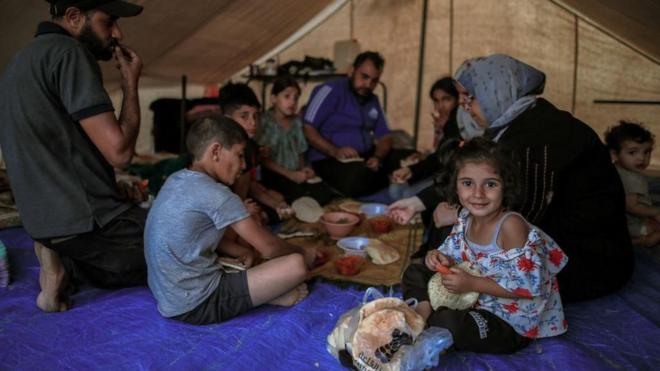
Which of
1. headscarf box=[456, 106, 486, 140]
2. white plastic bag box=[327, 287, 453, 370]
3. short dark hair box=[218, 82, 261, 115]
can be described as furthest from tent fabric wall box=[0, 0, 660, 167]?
white plastic bag box=[327, 287, 453, 370]

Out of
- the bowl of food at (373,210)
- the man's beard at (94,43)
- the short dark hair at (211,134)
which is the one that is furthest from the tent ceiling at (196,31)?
the bowl of food at (373,210)

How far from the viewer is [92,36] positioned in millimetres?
2205

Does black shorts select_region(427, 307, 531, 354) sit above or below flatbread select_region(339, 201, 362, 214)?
below

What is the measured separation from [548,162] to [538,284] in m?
0.58

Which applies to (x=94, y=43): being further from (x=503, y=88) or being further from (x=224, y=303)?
(x=503, y=88)

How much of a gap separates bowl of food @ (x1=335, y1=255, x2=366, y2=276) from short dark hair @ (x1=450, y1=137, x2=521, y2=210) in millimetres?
897

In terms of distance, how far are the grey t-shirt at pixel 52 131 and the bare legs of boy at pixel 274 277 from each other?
→ 30.9 inches

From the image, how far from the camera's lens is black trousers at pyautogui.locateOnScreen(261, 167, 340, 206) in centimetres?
402

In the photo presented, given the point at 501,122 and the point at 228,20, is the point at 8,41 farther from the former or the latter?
the point at 501,122

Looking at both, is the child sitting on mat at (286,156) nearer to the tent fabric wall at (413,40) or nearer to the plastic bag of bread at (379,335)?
the tent fabric wall at (413,40)

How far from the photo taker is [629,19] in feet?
11.6

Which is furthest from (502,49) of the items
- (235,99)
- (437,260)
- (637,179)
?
(437,260)

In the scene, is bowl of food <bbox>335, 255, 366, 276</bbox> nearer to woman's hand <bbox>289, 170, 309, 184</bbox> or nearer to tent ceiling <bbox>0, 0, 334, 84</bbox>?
woman's hand <bbox>289, 170, 309, 184</bbox>

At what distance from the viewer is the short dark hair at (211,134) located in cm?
207
